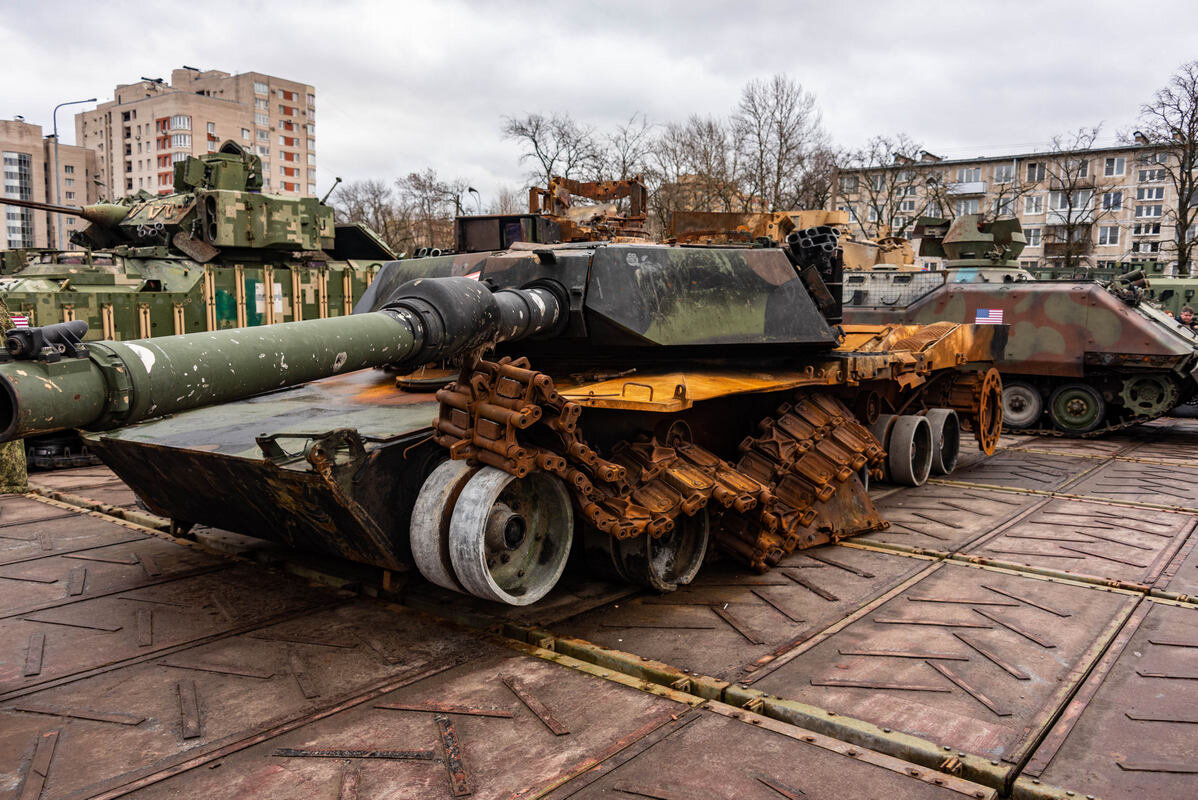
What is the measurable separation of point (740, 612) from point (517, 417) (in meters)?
1.98

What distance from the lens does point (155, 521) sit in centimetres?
793

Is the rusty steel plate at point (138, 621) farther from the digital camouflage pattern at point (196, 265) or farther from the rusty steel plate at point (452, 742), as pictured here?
the digital camouflage pattern at point (196, 265)

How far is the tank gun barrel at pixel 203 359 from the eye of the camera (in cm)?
332

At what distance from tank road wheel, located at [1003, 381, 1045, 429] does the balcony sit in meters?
53.3

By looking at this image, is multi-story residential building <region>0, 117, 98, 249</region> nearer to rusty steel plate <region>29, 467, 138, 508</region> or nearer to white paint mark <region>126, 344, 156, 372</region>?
rusty steel plate <region>29, 467, 138, 508</region>

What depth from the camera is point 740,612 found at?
227 inches

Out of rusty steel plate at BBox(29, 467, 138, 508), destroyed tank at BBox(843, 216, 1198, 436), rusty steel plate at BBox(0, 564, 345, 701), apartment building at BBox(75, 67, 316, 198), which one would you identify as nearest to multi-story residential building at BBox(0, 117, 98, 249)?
apartment building at BBox(75, 67, 316, 198)

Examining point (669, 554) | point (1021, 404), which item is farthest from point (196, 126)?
point (669, 554)

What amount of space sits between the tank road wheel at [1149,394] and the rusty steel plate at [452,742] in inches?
441

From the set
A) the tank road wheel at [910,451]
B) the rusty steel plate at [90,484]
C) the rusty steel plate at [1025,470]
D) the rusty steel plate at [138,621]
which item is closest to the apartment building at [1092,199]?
the rusty steel plate at [1025,470]

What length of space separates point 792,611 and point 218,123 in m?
69.7

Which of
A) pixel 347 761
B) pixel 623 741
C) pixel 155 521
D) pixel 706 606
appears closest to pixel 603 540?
pixel 706 606

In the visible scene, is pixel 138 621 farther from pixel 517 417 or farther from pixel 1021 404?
pixel 1021 404

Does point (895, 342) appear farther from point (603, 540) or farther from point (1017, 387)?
point (1017, 387)
